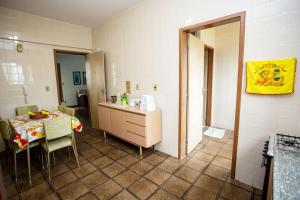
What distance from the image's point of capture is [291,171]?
0.91 m

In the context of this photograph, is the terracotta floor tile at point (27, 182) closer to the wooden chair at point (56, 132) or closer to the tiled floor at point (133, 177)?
the tiled floor at point (133, 177)

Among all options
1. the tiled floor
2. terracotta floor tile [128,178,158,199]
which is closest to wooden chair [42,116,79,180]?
the tiled floor

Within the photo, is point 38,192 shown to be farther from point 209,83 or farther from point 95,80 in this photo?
point 209,83

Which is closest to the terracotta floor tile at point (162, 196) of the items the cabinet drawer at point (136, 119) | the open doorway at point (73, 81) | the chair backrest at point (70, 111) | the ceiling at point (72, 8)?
the cabinet drawer at point (136, 119)

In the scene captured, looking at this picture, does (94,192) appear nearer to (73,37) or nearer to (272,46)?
(272,46)

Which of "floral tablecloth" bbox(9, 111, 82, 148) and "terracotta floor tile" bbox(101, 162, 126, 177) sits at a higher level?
"floral tablecloth" bbox(9, 111, 82, 148)

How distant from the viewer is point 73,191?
71.2 inches

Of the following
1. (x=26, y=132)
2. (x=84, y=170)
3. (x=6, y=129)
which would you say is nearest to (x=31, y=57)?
(x=6, y=129)

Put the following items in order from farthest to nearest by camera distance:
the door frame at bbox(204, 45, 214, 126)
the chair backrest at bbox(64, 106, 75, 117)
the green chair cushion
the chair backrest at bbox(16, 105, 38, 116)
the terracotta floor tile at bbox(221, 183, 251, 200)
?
the door frame at bbox(204, 45, 214, 126) → the chair backrest at bbox(16, 105, 38, 116) → the chair backrest at bbox(64, 106, 75, 117) → the green chair cushion → the terracotta floor tile at bbox(221, 183, 251, 200)

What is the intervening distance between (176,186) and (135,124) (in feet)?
3.69

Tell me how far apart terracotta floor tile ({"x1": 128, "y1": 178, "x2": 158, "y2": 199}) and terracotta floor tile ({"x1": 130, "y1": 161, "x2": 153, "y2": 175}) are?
0.62 ft

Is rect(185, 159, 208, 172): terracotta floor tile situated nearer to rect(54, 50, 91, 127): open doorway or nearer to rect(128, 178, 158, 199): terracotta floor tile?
rect(128, 178, 158, 199): terracotta floor tile

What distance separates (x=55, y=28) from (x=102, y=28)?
1081 mm

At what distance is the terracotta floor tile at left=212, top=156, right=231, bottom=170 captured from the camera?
225 centimetres
